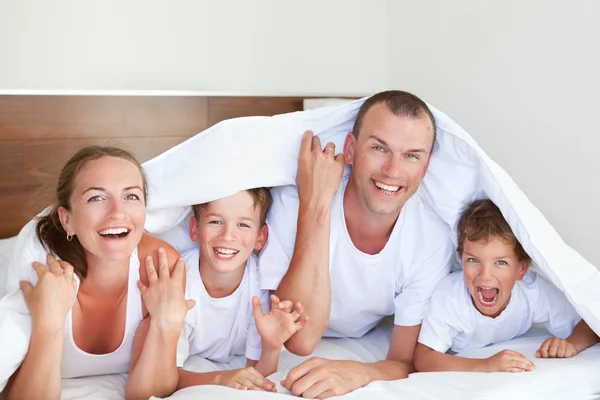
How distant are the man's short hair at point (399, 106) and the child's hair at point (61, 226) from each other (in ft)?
2.01

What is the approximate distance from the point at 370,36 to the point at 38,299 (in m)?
2.50

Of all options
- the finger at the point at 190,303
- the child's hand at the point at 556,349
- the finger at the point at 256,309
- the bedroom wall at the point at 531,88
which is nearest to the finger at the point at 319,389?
the finger at the point at 256,309

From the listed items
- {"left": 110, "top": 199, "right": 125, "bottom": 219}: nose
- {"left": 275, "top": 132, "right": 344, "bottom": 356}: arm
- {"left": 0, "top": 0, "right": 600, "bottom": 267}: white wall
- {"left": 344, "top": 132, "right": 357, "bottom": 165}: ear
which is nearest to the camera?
{"left": 110, "top": 199, "right": 125, "bottom": 219}: nose

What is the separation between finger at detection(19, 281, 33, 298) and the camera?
1566 millimetres

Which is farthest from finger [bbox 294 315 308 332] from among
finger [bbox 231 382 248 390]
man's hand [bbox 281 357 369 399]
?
finger [bbox 231 382 248 390]

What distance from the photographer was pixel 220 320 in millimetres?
1807

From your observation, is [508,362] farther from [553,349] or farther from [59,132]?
[59,132]

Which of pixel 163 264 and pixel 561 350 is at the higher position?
pixel 163 264

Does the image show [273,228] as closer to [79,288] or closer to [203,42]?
[79,288]

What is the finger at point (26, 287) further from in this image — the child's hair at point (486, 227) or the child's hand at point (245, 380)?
the child's hair at point (486, 227)

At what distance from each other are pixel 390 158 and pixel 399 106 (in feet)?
0.45

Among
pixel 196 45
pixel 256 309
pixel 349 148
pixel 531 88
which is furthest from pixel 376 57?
pixel 256 309

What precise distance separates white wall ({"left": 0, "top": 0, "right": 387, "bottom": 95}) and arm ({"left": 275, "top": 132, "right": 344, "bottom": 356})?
123cm

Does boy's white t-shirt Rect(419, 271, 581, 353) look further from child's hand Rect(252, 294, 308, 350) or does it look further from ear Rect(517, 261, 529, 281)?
child's hand Rect(252, 294, 308, 350)
